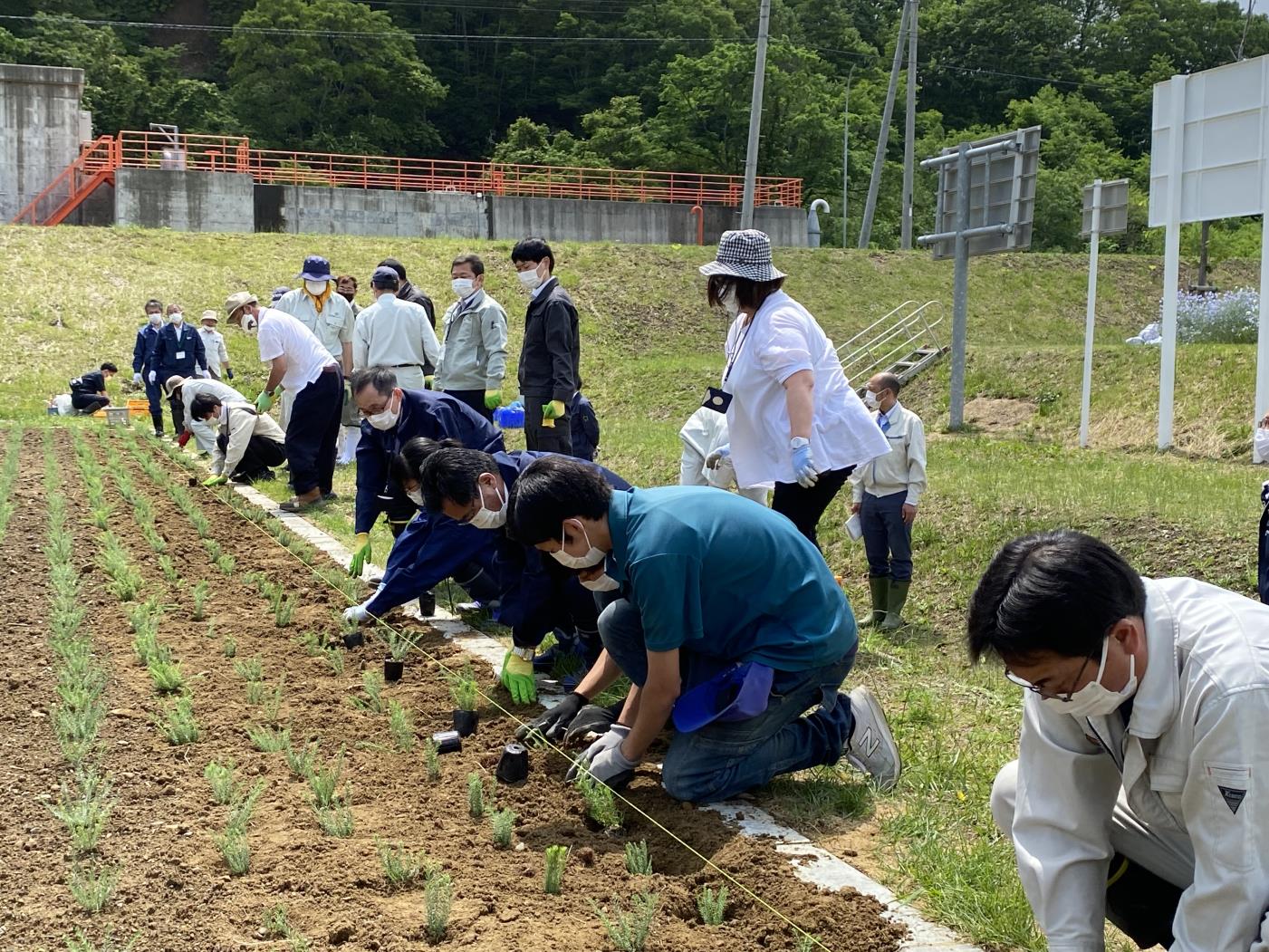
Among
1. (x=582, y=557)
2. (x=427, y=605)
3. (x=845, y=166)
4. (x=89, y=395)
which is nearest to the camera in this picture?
(x=582, y=557)

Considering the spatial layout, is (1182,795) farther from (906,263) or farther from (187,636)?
(906,263)

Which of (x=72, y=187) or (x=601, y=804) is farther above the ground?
(x=72, y=187)

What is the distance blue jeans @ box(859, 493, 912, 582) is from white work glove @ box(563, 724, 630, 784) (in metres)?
3.85

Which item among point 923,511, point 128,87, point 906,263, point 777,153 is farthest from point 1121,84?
point 923,511

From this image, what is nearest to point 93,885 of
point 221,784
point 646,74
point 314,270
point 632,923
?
point 221,784

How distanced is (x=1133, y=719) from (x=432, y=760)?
2.56m

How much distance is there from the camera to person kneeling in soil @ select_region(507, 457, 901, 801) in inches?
139

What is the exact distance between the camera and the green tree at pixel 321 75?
43.9 meters

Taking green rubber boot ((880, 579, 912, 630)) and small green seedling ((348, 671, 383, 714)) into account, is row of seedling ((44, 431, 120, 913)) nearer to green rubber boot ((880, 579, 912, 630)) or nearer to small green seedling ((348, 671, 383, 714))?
small green seedling ((348, 671, 383, 714))

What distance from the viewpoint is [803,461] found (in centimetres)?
494

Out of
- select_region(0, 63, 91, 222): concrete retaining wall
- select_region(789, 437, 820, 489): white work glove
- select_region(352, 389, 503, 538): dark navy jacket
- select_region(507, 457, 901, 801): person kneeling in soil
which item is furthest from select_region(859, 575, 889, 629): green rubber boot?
select_region(0, 63, 91, 222): concrete retaining wall

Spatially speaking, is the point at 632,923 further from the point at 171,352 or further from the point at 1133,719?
the point at 171,352

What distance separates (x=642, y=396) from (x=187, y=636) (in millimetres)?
15770

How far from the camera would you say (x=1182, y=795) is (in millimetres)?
2082
